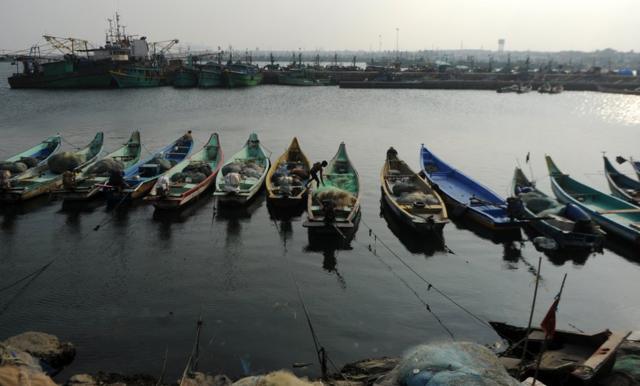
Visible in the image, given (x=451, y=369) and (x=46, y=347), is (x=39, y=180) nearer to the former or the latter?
(x=46, y=347)

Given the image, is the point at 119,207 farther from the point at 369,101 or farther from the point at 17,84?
the point at 17,84

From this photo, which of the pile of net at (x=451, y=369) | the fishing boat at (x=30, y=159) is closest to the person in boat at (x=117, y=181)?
the fishing boat at (x=30, y=159)

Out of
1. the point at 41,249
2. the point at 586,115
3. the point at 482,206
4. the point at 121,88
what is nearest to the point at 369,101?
the point at 586,115

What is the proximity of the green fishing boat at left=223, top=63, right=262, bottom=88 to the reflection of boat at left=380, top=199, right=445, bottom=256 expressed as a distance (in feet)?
218

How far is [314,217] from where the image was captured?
16.9m

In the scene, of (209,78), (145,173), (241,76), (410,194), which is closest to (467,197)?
(410,194)

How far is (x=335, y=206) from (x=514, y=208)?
21.7 ft

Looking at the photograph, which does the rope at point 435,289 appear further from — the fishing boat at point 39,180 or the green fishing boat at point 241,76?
the green fishing boat at point 241,76

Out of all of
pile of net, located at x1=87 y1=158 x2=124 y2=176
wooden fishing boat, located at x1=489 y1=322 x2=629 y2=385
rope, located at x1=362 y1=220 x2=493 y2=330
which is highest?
pile of net, located at x1=87 y1=158 x2=124 y2=176

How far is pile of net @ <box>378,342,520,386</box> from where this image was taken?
7.07m

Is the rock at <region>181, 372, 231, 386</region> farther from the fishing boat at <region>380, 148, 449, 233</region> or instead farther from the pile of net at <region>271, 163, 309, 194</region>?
the pile of net at <region>271, 163, 309, 194</region>

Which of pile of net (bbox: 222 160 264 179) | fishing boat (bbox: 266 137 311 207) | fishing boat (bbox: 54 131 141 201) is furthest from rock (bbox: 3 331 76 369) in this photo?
pile of net (bbox: 222 160 264 179)

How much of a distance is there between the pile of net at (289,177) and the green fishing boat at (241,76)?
60563mm

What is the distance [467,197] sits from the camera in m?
20.8
